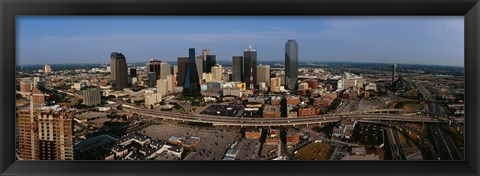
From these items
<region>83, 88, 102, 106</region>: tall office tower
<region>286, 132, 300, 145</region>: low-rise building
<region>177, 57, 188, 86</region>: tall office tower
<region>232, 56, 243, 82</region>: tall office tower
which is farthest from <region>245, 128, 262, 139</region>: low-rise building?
<region>83, 88, 102, 106</region>: tall office tower

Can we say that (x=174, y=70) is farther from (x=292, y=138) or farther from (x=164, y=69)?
(x=292, y=138)

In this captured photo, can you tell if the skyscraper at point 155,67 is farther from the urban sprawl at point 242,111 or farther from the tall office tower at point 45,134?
the tall office tower at point 45,134

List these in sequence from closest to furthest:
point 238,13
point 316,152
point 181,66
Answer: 1. point 238,13
2. point 316,152
3. point 181,66

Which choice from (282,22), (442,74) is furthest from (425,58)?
(282,22)

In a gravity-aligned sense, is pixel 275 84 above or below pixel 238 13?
below

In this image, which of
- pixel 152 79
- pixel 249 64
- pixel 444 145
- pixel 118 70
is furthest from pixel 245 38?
pixel 444 145

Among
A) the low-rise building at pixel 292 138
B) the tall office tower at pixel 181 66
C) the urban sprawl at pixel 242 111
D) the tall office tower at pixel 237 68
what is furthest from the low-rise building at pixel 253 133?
the tall office tower at pixel 181 66
